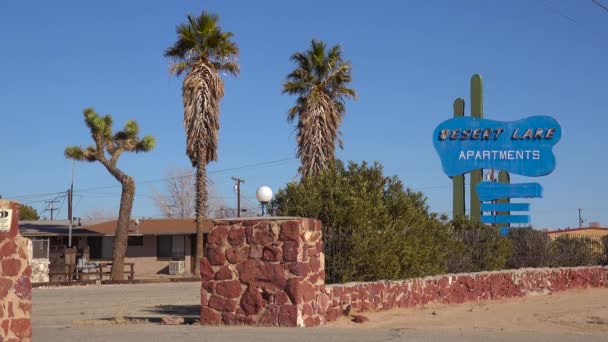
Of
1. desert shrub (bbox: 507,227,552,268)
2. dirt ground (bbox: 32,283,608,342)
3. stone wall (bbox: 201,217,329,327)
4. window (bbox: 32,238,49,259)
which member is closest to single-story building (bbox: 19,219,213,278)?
window (bbox: 32,238,49,259)

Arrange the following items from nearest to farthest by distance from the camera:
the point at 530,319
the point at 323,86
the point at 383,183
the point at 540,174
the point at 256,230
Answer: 1. the point at 256,230
2. the point at 530,319
3. the point at 383,183
4. the point at 540,174
5. the point at 323,86

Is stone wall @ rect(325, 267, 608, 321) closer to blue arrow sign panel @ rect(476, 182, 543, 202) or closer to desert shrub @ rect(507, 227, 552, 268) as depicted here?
desert shrub @ rect(507, 227, 552, 268)

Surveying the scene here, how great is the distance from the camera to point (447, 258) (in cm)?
2206

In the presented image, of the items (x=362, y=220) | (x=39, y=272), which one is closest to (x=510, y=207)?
(x=362, y=220)

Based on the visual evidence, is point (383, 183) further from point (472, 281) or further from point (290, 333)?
point (290, 333)

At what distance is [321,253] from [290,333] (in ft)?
8.07

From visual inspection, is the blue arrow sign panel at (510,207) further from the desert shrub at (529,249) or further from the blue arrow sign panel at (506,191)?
the desert shrub at (529,249)

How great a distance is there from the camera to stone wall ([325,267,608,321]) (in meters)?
16.0

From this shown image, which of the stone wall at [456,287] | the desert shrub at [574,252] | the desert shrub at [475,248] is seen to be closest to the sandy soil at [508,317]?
the stone wall at [456,287]

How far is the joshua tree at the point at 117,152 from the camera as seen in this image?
127 feet

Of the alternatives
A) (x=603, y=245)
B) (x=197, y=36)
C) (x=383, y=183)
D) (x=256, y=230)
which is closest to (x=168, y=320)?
(x=256, y=230)

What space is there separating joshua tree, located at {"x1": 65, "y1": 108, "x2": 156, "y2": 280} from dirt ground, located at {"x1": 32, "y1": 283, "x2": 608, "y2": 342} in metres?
13.6

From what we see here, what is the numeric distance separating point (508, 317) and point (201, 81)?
2287 centimetres

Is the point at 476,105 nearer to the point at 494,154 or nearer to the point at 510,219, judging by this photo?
the point at 494,154
